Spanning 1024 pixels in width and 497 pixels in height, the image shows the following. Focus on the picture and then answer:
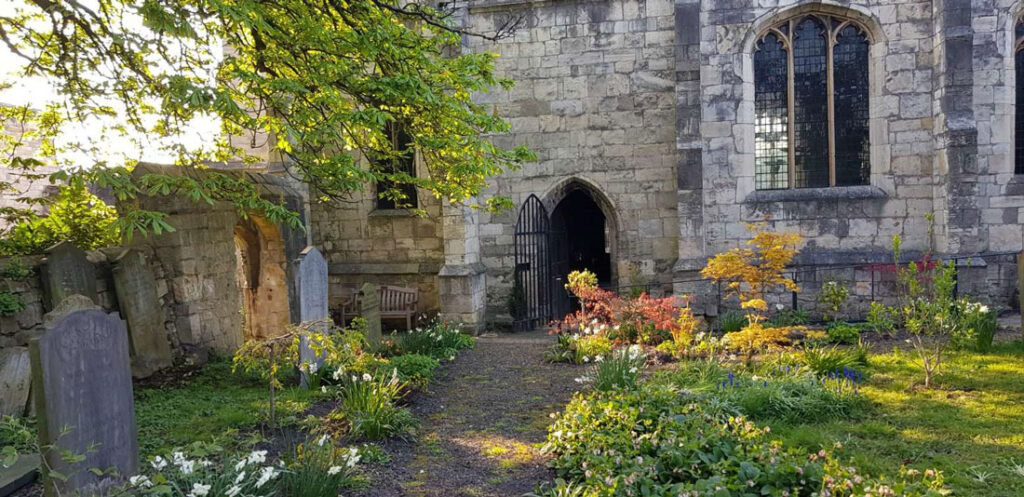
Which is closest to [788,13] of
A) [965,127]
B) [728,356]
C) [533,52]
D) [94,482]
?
[965,127]

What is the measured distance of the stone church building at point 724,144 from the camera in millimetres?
10562

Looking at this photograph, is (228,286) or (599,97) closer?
(228,286)

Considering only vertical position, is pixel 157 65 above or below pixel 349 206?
above

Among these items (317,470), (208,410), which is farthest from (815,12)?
(208,410)

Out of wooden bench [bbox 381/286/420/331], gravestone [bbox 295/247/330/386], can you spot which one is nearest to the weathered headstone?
gravestone [bbox 295/247/330/386]

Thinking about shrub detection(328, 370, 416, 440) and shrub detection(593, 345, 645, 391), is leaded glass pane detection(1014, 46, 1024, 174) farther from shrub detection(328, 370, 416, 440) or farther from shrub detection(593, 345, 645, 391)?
shrub detection(328, 370, 416, 440)

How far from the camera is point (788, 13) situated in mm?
11219

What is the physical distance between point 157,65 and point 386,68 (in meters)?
2.58

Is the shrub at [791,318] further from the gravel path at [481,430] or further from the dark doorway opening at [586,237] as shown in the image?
the dark doorway opening at [586,237]

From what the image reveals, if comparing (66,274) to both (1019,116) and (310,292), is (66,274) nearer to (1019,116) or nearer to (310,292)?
(310,292)

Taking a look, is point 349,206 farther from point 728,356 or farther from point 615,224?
point 728,356

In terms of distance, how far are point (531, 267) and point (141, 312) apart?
A: 6.54 metres

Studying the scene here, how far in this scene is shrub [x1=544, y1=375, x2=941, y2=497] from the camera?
379 centimetres

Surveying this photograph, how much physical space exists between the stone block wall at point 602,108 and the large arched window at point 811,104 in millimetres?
1656
